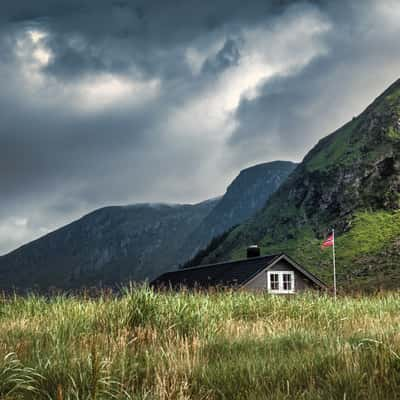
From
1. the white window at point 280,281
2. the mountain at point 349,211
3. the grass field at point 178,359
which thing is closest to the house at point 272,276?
the white window at point 280,281

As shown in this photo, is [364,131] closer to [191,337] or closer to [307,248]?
[307,248]

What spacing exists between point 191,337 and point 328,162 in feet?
466

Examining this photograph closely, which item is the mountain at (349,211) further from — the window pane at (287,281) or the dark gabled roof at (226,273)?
the window pane at (287,281)

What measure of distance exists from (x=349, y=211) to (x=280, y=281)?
282ft

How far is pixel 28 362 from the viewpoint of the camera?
22.0 ft

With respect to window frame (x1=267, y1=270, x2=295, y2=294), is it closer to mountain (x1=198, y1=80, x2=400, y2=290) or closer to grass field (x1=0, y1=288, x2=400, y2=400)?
grass field (x1=0, y1=288, x2=400, y2=400)

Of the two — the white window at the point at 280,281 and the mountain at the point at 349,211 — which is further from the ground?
the mountain at the point at 349,211

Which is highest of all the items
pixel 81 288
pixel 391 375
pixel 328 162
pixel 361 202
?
pixel 328 162

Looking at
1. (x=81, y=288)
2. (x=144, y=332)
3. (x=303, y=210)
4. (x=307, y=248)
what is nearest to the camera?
(x=144, y=332)

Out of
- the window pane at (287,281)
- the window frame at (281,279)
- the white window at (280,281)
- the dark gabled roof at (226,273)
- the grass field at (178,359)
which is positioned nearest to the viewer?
the grass field at (178,359)

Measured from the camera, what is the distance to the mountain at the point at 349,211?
9481cm

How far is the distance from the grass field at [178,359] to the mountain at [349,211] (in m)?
73.9

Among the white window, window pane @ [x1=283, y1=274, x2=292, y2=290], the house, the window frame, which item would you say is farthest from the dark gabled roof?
window pane @ [x1=283, y1=274, x2=292, y2=290]

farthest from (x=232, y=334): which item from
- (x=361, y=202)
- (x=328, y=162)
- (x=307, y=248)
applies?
(x=328, y=162)
